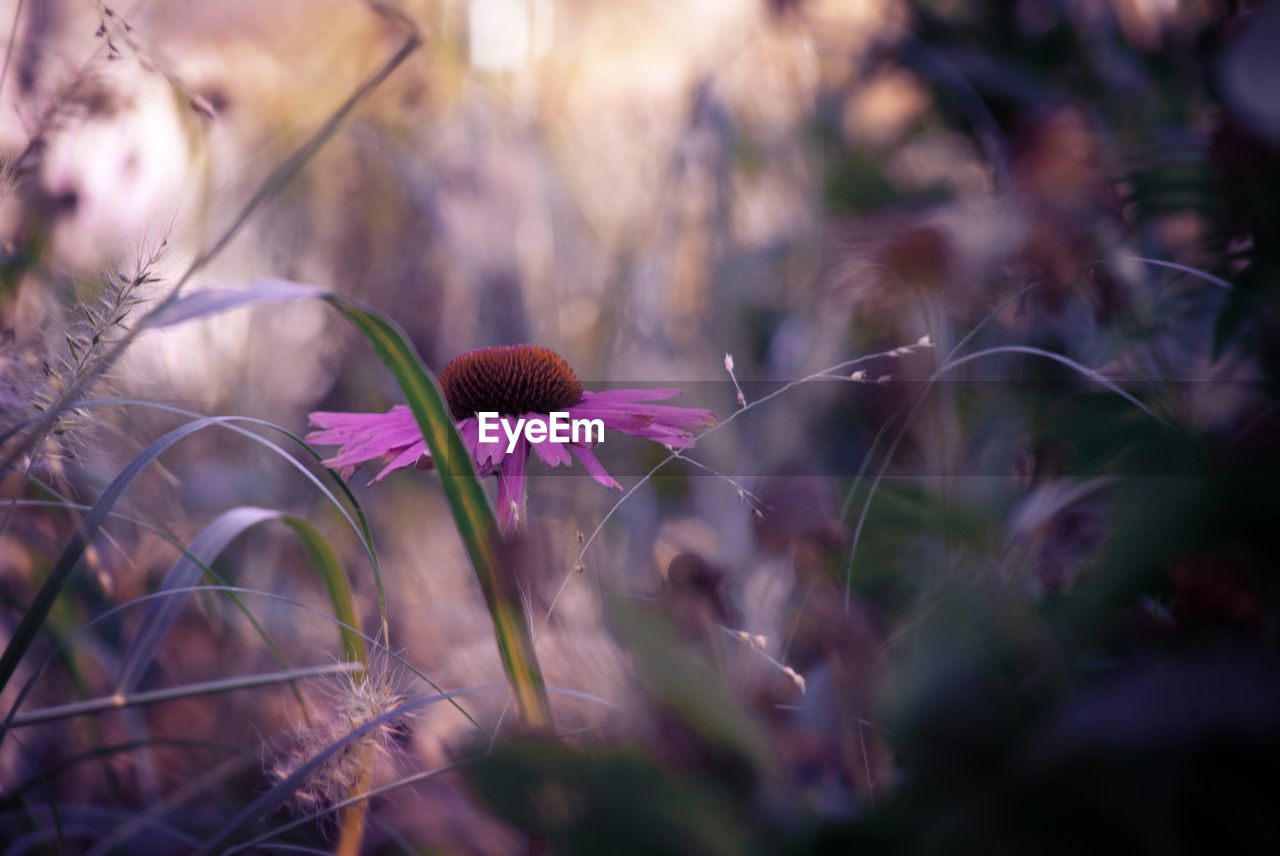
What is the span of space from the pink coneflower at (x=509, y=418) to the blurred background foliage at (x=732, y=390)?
0.16 feet

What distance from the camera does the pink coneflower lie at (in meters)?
0.49

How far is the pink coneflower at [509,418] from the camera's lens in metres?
0.49

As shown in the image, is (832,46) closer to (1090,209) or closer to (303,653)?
(1090,209)

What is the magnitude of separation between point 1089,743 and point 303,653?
903mm

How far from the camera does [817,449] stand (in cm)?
94

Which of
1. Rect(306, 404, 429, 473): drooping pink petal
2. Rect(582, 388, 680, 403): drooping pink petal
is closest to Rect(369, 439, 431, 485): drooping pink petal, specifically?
Rect(306, 404, 429, 473): drooping pink petal

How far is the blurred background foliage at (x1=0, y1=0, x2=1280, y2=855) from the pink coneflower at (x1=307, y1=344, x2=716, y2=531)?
2.0 inches

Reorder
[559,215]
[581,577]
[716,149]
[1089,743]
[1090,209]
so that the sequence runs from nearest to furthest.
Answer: [1089,743] → [1090,209] → [581,577] → [716,149] → [559,215]

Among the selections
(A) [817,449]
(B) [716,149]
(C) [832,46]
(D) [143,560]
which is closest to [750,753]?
(A) [817,449]

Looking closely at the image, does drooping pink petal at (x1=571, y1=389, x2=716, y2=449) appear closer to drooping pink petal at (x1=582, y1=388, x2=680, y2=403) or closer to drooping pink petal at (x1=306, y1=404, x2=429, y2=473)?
drooping pink petal at (x1=582, y1=388, x2=680, y2=403)

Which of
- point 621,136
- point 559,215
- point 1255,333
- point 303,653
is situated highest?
Answer: point 621,136

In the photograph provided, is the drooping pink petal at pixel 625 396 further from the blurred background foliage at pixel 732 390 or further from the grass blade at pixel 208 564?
the grass blade at pixel 208 564

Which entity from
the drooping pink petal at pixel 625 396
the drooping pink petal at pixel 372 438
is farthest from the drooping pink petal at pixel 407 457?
the drooping pink petal at pixel 625 396

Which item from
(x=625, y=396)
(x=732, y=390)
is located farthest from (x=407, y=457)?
(x=732, y=390)
